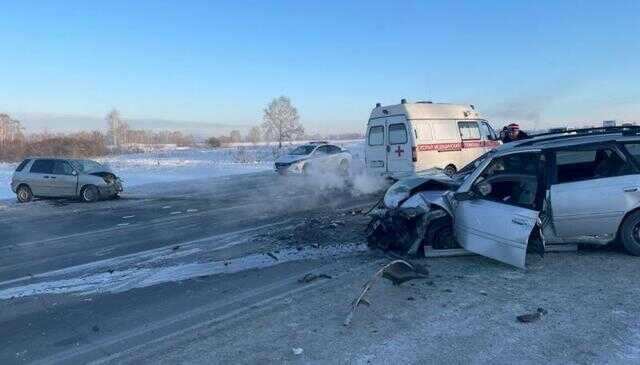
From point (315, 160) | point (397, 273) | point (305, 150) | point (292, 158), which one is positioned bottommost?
point (397, 273)

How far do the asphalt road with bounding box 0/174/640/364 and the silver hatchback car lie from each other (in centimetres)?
795

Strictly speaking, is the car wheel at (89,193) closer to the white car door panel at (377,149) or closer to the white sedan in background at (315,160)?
the white sedan in background at (315,160)

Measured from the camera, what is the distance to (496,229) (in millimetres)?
6191

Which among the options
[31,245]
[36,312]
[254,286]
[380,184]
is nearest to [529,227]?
[254,286]

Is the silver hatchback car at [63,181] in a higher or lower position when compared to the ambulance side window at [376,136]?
lower

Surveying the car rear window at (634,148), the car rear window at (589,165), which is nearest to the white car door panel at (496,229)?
the car rear window at (589,165)

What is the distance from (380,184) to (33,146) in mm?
48260

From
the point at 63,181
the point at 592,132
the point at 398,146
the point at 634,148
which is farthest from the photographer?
the point at 63,181

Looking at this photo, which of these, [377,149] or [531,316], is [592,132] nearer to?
[531,316]

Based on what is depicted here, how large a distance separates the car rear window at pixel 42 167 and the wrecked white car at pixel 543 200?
15043 millimetres

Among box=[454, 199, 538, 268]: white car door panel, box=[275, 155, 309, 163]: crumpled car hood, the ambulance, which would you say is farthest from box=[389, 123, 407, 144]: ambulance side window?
box=[275, 155, 309, 163]: crumpled car hood

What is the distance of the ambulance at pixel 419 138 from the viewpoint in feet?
48.6

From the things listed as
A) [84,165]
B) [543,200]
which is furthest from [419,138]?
[84,165]

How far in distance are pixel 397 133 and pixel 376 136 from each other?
2.67ft
